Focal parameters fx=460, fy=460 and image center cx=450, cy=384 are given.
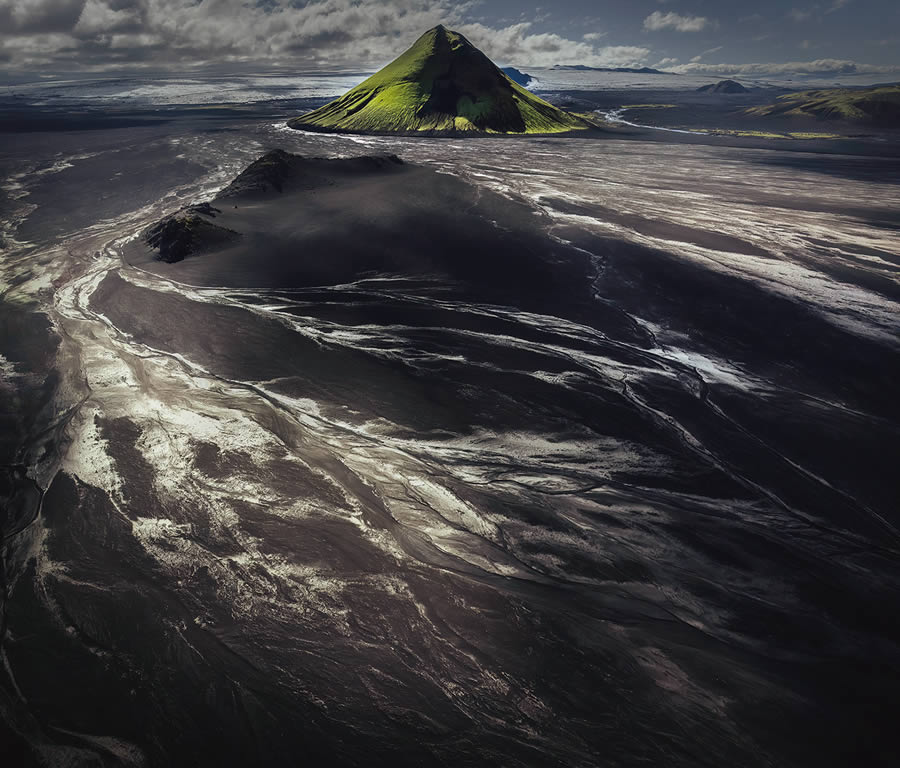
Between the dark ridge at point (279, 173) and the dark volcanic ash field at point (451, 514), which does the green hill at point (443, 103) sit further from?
the dark volcanic ash field at point (451, 514)

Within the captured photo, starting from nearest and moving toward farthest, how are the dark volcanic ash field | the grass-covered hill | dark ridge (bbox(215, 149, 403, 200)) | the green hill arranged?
the dark volcanic ash field
dark ridge (bbox(215, 149, 403, 200))
the green hill
the grass-covered hill

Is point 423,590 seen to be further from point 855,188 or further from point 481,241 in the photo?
point 855,188

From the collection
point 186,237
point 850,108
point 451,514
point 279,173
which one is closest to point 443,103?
point 279,173

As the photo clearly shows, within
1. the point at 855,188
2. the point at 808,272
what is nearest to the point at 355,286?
the point at 808,272

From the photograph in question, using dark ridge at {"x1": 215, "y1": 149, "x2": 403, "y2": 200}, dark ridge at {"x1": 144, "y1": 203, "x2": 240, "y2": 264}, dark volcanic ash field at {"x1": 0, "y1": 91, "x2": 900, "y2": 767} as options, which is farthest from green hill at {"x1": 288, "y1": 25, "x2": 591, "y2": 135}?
dark volcanic ash field at {"x1": 0, "y1": 91, "x2": 900, "y2": 767}

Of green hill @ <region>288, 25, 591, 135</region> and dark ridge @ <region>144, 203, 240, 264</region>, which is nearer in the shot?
dark ridge @ <region>144, 203, 240, 264</region>

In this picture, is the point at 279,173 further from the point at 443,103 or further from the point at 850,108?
the point at 850,108

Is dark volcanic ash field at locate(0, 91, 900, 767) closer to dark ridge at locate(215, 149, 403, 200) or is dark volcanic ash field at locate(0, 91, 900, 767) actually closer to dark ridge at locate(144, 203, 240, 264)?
dark ridge at locate(144, 203, 240, 264)
